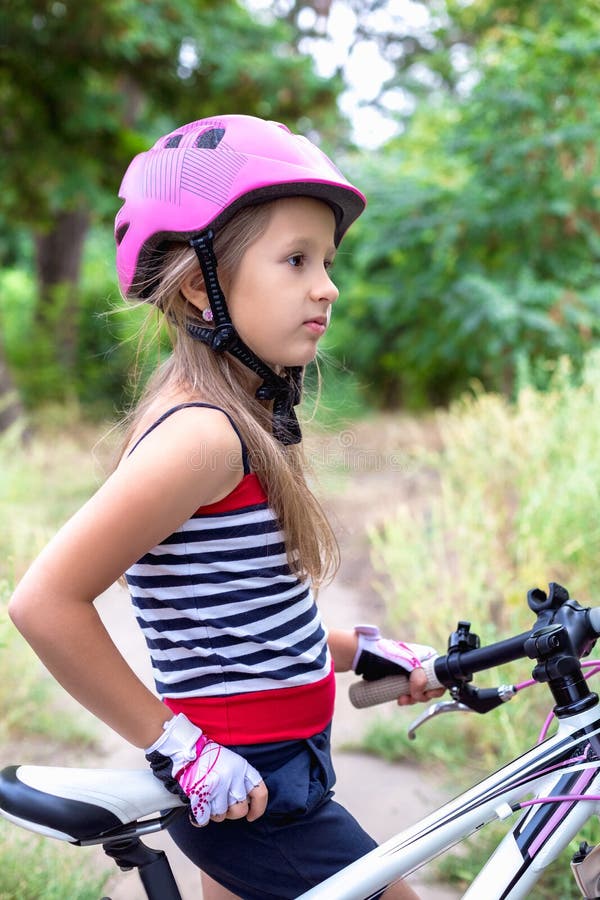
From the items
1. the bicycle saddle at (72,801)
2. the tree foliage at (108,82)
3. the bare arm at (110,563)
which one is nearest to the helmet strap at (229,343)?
the bare arm at (110,563)

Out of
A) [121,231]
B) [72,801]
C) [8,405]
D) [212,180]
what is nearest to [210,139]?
[212,180]

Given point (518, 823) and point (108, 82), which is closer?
point (518, 823)

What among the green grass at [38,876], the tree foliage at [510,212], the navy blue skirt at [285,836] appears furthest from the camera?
the tree foliage at [510,212]

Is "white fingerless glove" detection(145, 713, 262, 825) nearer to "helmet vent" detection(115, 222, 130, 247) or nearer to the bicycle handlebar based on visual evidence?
the bicycle handlebar

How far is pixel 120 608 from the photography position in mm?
5402

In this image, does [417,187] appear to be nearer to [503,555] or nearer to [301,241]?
[503,555]

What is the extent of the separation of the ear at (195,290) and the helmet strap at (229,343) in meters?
0.04

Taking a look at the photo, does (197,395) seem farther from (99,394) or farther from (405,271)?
(99,394)

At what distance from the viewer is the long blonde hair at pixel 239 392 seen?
144 centimetres

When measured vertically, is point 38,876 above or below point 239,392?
below

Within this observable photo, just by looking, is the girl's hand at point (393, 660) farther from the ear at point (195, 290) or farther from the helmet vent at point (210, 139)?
the helmet vent at point (210, 139)

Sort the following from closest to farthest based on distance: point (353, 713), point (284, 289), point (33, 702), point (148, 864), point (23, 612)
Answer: point (23, 612)
point (148, 864)
point (284, 289)
point (33, 702)
point (353, 713)

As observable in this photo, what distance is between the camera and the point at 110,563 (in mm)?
1234

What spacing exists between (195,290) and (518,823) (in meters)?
1.04
